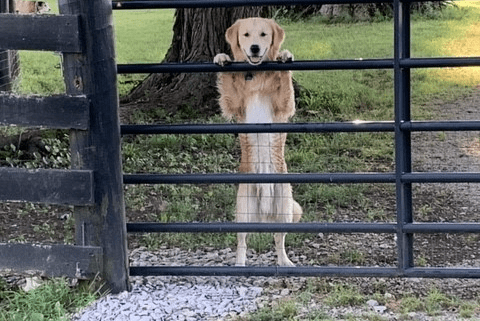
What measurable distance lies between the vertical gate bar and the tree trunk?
202 inches

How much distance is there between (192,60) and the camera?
1061 centimetres

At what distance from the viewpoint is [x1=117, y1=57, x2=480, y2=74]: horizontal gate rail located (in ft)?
16.8

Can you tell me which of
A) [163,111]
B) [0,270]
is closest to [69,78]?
[0,270]

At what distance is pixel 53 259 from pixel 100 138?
0.72 meters

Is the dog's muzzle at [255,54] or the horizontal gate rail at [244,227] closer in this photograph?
the horizontal gate rail at [244,227]

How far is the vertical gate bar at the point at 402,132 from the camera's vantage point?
5.20 meters

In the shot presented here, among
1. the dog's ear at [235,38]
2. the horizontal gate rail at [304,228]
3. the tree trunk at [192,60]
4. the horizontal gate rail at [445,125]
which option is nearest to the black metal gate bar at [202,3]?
the horizontal gate rail at [445,125]

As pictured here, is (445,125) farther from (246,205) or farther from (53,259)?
(53,259)

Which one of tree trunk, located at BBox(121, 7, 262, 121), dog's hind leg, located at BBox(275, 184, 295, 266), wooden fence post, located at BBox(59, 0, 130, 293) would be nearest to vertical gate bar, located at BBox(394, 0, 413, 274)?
dog's hind leg, located at BBox(275, 184, 295, 266)

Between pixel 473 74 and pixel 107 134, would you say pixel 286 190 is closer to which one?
pixel 107 134

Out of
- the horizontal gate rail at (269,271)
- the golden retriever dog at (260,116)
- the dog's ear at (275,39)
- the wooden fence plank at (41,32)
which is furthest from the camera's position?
the golden retriever dog at (260,116)

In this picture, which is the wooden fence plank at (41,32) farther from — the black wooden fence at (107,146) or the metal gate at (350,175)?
the metal gate at (350,175)

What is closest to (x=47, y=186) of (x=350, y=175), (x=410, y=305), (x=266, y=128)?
(x=266, y=128)

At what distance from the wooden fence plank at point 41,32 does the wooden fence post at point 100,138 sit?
6 cm
